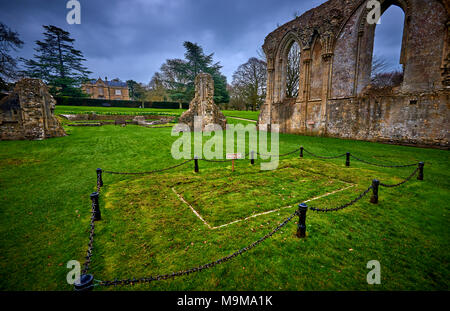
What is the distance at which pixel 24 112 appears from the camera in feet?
45.0

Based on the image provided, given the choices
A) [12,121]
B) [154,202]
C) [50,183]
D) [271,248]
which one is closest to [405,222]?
[271,248]

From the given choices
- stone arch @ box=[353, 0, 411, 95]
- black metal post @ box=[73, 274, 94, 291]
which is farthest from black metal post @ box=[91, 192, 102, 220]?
stone arch @ box=[353, 0, 411, 95]

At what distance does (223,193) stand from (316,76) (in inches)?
669

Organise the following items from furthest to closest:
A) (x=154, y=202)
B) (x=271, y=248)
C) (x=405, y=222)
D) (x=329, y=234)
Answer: (x=154, y=202), (x=405, y=222), (x=329, y=234), (x=271, y=248)

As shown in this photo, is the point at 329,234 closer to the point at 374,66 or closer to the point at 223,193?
the point at 223,193

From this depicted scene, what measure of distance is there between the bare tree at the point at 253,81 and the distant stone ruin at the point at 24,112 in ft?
111

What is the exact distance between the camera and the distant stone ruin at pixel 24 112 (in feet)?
43.7

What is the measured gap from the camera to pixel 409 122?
1281 cm

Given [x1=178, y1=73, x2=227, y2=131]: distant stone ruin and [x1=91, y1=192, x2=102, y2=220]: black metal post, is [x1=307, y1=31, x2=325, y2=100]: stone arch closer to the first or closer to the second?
[x1=178, y1=73, x2=227, y2=131]: distant stone ruin

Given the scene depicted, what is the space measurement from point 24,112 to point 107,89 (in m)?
60.8

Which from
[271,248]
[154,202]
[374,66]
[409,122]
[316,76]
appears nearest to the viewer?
[271,248]

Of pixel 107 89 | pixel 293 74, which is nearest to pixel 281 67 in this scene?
pixel 293 74

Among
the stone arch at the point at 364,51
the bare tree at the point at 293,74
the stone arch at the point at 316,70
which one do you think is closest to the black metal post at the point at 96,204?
the stone arch at the point at 364,51
